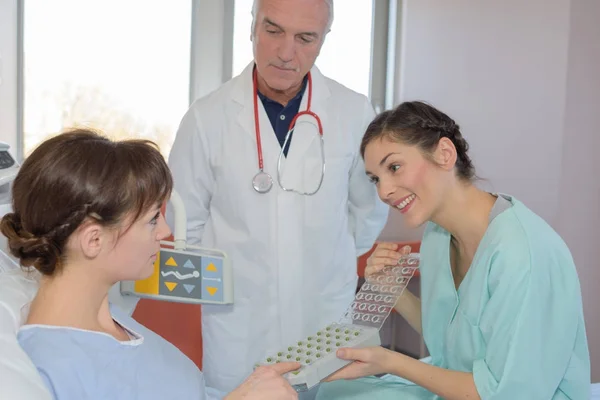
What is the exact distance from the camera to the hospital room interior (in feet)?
9.50

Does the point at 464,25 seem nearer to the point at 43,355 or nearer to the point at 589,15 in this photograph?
the point at 589,15

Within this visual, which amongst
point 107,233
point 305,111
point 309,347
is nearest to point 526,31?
point 305,111

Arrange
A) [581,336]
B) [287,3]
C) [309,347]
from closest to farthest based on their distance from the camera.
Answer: [309,347], [581,336], [287,3]

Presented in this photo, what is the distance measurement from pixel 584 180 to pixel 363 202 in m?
1.39

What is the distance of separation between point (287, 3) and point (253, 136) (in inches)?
13.4

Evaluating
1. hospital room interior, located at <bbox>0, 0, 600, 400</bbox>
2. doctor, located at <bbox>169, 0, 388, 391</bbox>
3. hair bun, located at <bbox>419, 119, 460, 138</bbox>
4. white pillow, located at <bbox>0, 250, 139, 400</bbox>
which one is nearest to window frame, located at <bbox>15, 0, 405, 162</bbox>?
hospital room interior, located at <bbox>0, 0, 600, 400</bbox>

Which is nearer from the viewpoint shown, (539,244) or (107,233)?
(107,233)

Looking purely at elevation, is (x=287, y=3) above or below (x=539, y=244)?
above

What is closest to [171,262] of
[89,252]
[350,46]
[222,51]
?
[89,252]

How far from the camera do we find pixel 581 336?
54.2 inches

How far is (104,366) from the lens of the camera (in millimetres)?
1057

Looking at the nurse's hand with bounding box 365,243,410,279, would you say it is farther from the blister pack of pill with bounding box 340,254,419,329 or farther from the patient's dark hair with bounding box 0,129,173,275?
the patient's dark hair with bounding box 0,129,173,275

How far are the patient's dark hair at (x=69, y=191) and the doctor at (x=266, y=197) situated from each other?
756 mm

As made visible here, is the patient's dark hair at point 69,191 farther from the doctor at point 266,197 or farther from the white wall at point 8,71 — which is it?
the white wall at point 8,71
